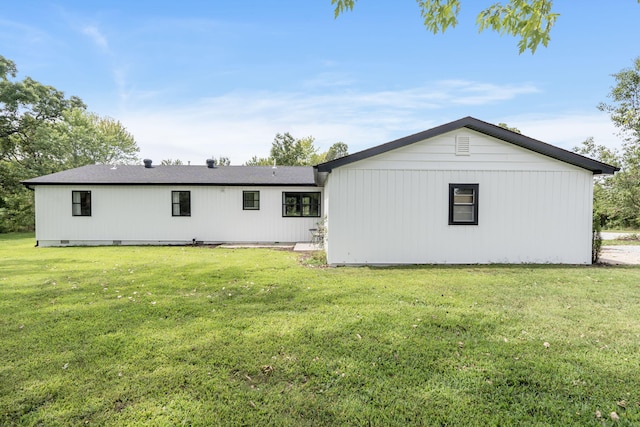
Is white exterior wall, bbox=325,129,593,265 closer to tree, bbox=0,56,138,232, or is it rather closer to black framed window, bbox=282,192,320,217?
black framed window, bbox=282,192,320,217

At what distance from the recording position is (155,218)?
13.4 metres

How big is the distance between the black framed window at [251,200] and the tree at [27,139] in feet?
57.5

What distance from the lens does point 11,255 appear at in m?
10.5

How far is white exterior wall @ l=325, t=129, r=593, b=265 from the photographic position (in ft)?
27.6

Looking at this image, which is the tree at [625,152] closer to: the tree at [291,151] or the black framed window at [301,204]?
the black framed window at [301,204]

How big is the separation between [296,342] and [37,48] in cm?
1569

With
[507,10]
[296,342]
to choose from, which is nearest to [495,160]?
[507,10]

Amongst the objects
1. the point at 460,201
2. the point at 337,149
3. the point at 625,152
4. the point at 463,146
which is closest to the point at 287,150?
the point at 337,149

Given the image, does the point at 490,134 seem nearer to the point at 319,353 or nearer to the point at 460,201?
the point at 460,201

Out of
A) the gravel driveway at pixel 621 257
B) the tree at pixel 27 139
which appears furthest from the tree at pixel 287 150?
the gravel driveway at pixel 621 257

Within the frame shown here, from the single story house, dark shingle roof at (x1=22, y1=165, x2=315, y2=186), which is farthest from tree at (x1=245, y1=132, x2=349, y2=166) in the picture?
the single story house

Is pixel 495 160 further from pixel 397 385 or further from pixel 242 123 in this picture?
pixel 242 123

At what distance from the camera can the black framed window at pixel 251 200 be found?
13531 mm

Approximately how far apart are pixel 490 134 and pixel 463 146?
0.73 m
